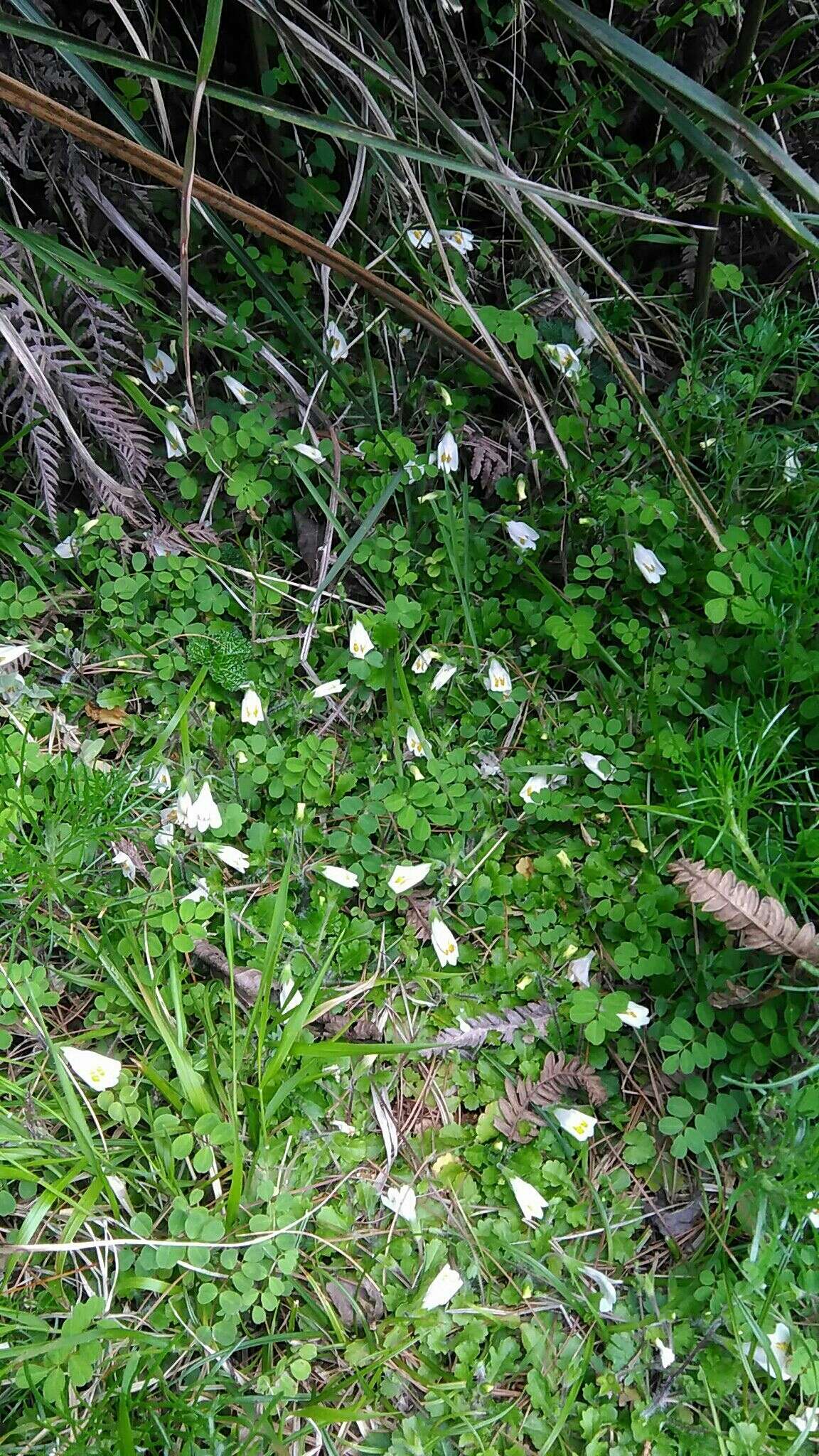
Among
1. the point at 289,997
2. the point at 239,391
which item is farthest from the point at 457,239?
the point at 289,997

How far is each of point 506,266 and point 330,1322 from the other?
2714 mm

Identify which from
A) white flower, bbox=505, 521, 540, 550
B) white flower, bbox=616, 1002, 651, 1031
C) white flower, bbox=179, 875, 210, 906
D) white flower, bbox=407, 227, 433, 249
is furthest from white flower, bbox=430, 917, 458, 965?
white flower, bbox=407, 227, 433, 249

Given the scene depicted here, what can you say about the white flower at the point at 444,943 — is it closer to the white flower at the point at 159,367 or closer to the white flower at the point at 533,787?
the white flower at the point at 533,787

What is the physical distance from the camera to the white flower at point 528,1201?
5.99ft

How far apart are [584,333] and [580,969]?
164cm

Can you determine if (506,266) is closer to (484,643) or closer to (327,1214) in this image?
(484,643)

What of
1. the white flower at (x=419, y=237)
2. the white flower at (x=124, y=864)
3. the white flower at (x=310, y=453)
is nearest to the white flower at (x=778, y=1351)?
the white flower at (x=124, y=864)

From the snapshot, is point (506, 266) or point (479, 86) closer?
point (479, 86)

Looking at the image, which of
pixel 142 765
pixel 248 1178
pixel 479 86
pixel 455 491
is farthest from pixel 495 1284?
pixel 479 86

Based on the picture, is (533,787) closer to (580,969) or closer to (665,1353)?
(580,969)

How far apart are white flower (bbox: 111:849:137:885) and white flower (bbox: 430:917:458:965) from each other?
0.70 metres

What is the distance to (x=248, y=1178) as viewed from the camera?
71.8 inches

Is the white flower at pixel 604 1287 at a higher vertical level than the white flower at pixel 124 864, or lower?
lower

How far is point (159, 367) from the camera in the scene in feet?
7.70
